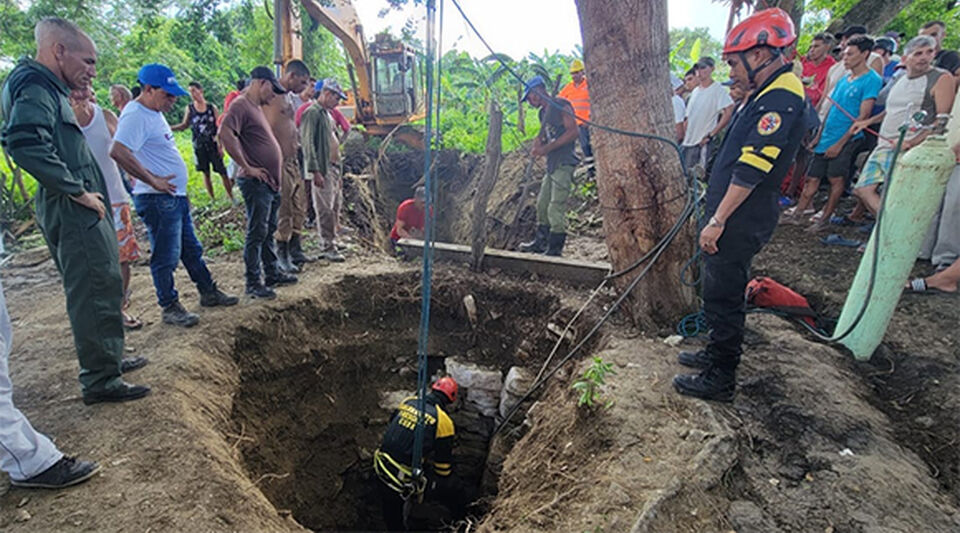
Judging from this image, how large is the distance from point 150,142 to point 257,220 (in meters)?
0.95

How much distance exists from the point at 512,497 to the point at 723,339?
147cm

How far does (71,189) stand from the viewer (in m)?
2.27

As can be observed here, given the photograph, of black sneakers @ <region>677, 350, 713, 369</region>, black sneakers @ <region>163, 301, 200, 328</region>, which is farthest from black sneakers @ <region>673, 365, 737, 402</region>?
black sneakers @ <region>163, 301, 200, 328</region>

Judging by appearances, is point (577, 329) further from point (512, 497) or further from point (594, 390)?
point (512, 497)

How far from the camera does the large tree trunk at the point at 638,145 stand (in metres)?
3.22

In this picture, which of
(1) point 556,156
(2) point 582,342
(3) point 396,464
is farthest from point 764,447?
(1) point 556,156

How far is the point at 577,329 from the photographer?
3867 mm

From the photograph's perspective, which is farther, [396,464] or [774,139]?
[396,464]

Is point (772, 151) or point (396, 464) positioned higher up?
point (772, 151)

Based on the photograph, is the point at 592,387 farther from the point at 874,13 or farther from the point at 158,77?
the point at 874,13

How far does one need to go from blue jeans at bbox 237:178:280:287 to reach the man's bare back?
630mm

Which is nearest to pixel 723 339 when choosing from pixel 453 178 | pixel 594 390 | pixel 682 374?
pixel 682 374

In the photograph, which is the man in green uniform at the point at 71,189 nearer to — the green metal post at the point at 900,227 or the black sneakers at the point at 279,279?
the black sneakers at the point at 279,279

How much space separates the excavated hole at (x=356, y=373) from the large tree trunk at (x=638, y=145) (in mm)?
913
